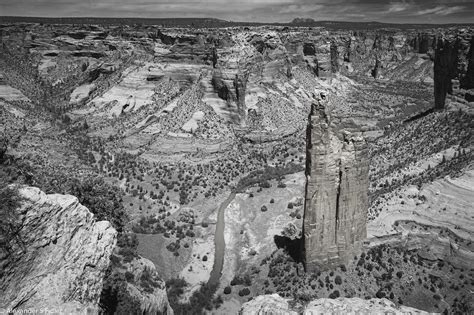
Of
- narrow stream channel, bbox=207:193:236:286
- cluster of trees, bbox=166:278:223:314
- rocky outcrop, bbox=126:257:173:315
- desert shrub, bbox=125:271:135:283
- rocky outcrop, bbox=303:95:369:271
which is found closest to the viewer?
rocky outcrop, bbox=126:257:173:315

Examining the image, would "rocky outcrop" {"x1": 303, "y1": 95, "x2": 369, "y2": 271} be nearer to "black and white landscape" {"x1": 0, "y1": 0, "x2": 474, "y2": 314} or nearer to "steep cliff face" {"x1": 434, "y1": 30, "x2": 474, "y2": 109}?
"black and white landscape" {"x1": 0, "y1": 0, "x2": 474, "y2": 314}

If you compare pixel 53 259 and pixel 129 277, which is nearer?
pixel 53 259

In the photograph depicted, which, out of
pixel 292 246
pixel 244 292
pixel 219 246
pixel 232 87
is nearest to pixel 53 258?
pixel 244 292

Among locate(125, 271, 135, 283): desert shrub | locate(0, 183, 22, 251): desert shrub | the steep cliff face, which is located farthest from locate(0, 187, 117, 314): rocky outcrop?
the steep cliff face

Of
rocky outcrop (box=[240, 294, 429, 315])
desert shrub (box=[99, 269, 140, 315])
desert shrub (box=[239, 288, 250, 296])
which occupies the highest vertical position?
desert shrub (box=[99, 269, 140, 315])

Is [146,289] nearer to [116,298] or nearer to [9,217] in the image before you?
[116,298]

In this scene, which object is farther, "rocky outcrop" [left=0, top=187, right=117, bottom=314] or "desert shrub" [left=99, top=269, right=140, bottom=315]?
"desert shrub" [left=99, top=269, right=140, bottom=315]

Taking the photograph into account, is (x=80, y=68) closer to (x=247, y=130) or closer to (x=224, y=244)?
(x=247, y=130)
